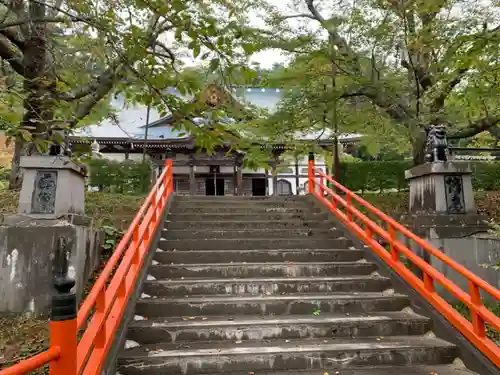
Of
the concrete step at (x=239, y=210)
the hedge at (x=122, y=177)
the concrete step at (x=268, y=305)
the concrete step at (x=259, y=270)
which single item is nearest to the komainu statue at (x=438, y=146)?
the concrete step at (x=259, y=270)

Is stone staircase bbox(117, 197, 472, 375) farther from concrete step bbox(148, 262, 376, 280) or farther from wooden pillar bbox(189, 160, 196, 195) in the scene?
wooden pillar bbox(189, 160, 196, 195)

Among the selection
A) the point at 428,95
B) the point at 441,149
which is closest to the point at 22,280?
the point at 441,149

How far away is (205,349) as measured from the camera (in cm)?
407

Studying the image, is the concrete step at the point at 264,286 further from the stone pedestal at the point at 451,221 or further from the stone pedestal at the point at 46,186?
the stone pedestal at the point at 46,186

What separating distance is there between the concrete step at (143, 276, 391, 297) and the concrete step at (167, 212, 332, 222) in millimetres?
2679

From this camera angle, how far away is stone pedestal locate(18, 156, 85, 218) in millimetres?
5613

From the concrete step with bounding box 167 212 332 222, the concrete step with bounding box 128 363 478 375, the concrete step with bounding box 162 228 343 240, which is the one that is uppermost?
the concrete step with bounding box 167 212 332 222

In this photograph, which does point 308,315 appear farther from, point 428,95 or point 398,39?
point 398,39

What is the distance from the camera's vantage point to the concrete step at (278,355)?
3.81m

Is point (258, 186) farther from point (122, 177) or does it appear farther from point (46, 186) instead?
point (46, 186)

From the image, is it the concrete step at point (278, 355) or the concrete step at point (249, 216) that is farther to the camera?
the concrete step at point (249, 216)

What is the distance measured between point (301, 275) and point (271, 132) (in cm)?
445

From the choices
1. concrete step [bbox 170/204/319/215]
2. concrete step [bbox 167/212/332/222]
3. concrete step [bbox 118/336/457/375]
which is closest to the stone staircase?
concrete step [bbox 118/336/457/375]

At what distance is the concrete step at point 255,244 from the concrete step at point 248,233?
0.31m
